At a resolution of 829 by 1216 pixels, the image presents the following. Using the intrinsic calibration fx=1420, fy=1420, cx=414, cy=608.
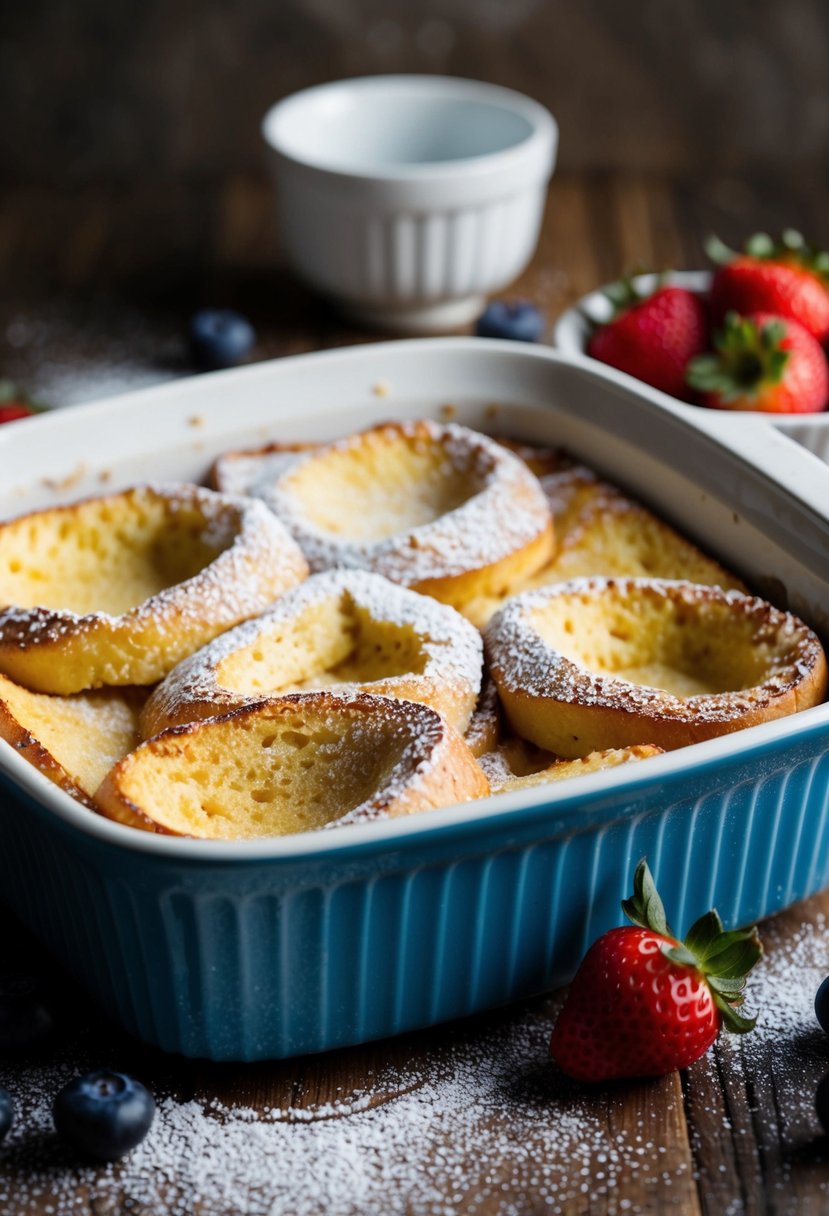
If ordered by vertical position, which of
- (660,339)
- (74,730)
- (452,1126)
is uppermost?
(660,339)

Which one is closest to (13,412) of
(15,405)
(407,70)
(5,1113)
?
(15,405)

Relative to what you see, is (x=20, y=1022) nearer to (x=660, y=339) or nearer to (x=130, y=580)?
(x=130, y=580)

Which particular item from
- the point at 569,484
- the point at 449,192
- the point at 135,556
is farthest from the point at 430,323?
the point at 135,556

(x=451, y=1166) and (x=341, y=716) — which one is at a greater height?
(x=341, y=716)

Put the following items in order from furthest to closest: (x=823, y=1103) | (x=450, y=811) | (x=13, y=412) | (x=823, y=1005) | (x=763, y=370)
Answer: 1. (x=13, y=412)
2. (x=763, y=370)
3. (x=823, y=1005)
4. (x=823, y=1103)
5. (x=450, y=811)

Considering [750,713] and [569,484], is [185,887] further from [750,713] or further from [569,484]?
[569,484]

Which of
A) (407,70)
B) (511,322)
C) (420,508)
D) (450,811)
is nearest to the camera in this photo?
(450,811)

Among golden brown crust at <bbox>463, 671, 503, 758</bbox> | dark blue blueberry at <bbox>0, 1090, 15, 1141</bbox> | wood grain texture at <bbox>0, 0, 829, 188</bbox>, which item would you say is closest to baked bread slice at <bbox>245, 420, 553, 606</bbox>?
golden brown crust at <bbox>463, 671, 503, 758</bbox>
